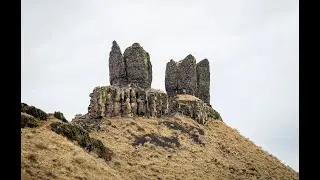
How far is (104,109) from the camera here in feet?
209

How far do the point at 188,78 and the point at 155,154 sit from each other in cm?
3432

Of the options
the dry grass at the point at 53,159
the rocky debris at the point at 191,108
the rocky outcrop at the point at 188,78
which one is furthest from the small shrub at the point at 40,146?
the rocky outcrop at the point at 188,78

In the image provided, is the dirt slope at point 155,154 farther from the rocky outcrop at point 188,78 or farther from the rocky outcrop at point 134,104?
the rocky outcrop at point 188,78

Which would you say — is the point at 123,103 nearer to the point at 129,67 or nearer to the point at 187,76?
the point at 129,67

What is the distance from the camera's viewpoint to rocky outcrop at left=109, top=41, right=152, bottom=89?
74125 millimetres

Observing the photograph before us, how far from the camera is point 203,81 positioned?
91.1 meters

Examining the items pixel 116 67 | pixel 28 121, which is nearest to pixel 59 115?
pixel 28 121

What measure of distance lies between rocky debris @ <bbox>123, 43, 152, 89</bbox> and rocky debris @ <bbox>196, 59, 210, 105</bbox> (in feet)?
53.1

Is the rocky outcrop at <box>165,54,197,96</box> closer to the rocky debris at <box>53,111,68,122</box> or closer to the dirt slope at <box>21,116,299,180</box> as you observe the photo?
the dirt slope at <box>21,116,299,180</box>

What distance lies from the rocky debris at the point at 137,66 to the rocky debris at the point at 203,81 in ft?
53.1

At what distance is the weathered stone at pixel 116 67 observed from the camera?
7444 cm
